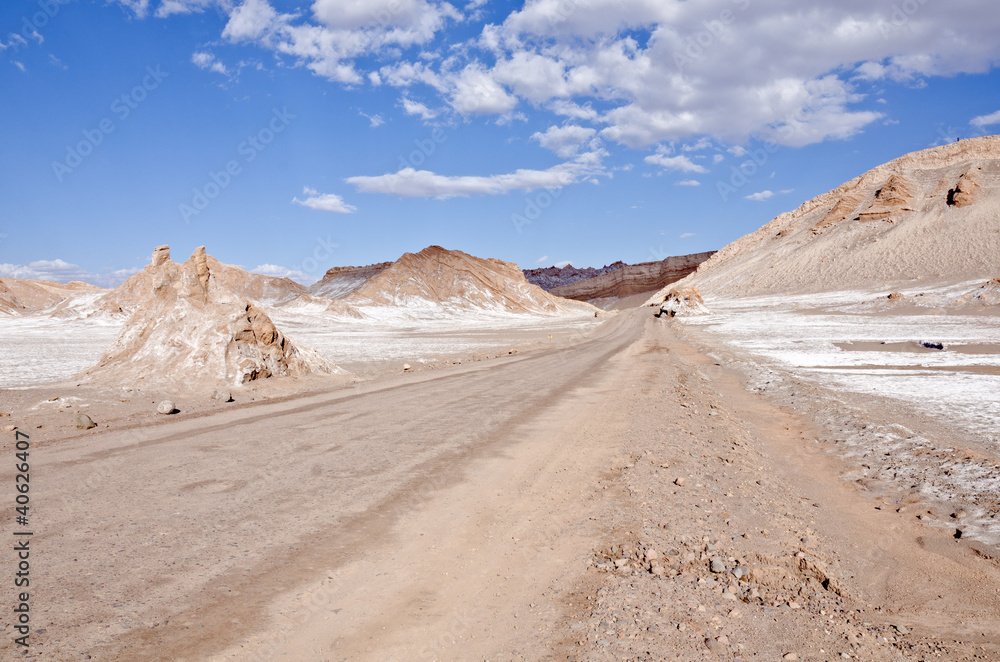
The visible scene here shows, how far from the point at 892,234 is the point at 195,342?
9948 centimetres

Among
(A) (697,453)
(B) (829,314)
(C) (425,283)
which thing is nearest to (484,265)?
(C) (425,283)

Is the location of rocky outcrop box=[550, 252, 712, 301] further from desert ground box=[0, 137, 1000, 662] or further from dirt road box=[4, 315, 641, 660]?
dirt road box=[4, 315, 641, 660]

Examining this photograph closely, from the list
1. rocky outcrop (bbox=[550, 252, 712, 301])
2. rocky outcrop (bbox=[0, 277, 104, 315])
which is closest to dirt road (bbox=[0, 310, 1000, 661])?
rocky outcrop (bbox=[0, 277, 104, 315])

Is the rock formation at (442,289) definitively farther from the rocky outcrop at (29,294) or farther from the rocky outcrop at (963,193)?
the rocky outcrop at (963,193)

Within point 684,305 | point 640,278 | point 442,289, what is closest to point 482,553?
point 684,305

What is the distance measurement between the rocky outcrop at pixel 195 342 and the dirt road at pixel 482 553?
5.97 meters

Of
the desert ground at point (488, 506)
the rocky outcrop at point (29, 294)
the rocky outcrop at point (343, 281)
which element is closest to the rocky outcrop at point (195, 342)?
the desert ground at point (488, 506)

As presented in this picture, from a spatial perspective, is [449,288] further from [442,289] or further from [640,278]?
[640,278]

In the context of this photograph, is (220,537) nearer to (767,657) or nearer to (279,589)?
(279,589)

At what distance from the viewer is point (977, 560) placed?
203 inches

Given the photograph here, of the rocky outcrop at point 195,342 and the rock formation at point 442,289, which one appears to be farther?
the rock formation at point 442,289

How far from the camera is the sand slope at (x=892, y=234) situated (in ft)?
239

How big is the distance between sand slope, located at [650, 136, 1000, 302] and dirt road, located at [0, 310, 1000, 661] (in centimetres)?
7651

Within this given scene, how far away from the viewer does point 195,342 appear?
15.6 meters
